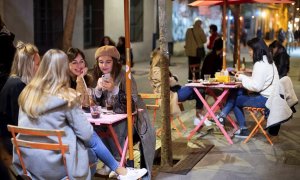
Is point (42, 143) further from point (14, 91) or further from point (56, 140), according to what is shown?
point (14, 91)

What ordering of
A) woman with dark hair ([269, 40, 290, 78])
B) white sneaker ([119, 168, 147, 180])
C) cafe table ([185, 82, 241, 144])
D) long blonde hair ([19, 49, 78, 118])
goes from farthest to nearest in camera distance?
woman with dark hair ([269, 40, 290, 78])
cafe table ([185, 82, 241, 144])
white sneaker ([119, 168, 147, 180])
long blonde hair ([19, 49, 78, 118])

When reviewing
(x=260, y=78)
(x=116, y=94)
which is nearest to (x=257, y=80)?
(x=260, y=78)

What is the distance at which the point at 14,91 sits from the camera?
4.46 metres

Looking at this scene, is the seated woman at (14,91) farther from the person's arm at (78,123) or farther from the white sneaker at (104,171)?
the white sneaker at (104,171)

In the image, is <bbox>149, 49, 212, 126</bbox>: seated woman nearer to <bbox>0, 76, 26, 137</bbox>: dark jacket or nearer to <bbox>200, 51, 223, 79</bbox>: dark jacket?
<bbox>200, 51, 223, 79</bbox>: dark jacket

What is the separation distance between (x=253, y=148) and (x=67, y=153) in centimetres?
365

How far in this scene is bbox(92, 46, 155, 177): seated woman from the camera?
5160mm

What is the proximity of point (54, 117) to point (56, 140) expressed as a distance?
179 millimetres

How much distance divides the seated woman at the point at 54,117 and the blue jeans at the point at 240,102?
3676mm

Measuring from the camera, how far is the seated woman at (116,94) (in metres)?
5.16

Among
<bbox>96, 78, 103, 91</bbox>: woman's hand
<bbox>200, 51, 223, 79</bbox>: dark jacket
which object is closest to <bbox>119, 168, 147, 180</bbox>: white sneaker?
<bbox>96, 78, 103, 91</bbox>: woman's hand

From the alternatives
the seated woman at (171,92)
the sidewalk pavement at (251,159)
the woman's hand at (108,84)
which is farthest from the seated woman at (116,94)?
the seated woman at (171,92)

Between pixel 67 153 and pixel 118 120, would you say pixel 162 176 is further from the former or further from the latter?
pixel 67 153

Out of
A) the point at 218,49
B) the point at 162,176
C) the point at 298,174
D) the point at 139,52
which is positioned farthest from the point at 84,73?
the point at 139,52
